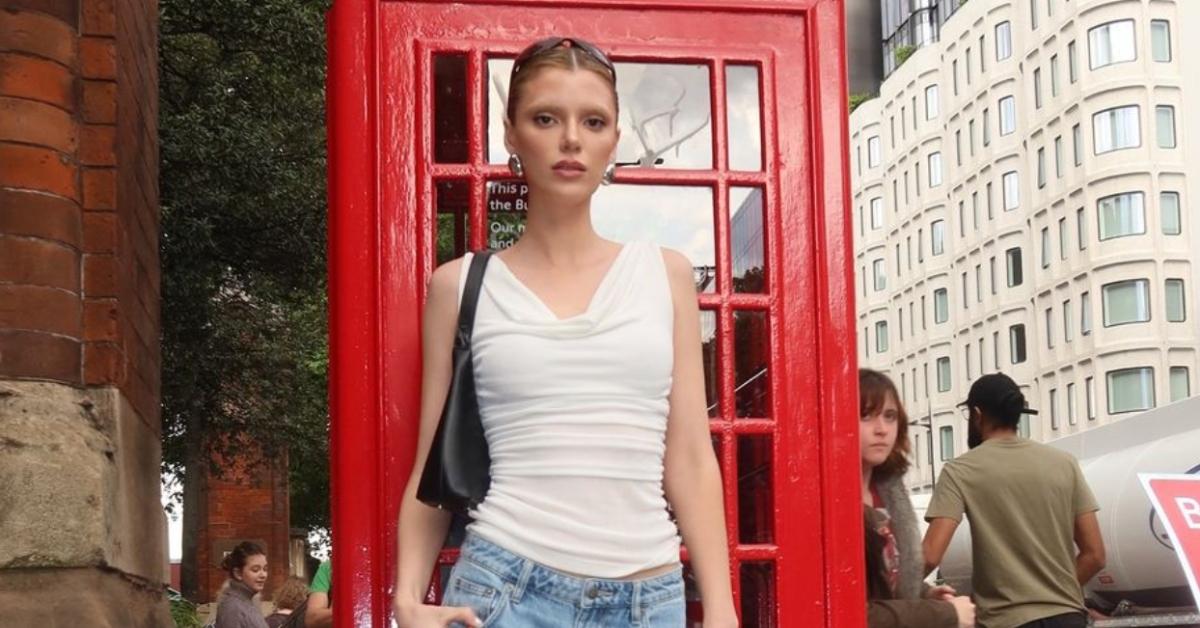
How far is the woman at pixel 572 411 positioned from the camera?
2.36m

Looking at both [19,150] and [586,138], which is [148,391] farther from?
[586,138]

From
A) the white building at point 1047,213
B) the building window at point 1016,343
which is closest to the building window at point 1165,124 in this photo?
the white building at point 1047,213

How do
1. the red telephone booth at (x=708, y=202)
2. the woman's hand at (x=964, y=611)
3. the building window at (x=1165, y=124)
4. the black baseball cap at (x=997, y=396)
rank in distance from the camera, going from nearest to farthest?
1. the red telephone booth at (x=708, y=202)
2. the woman's hand at (x=964, y=611)
3. the black baseball cap at (x=997, y=396)
4. the building window at (x=1165, y=124)

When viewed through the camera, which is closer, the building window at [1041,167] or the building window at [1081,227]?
the building window at [1081,227]

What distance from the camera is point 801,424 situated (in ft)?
12.2

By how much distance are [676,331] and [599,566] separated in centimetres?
39

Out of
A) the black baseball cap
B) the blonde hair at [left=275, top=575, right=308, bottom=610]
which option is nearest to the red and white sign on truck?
the black baseball cap

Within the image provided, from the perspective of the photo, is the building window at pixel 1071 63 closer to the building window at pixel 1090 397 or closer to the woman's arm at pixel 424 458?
the building window at pixel 1090 397

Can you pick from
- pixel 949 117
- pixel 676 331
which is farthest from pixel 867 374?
pixel 949 117

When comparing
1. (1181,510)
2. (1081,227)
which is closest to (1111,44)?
(1081,227)

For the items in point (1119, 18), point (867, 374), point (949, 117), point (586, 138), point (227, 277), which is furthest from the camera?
point (949, 117)

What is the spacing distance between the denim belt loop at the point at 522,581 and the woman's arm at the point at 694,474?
261mm

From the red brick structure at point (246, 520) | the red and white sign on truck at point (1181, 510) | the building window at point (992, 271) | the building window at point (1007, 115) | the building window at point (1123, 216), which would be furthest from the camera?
the building window at point (992, 271)

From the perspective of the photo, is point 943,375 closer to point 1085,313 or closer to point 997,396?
point 1085,313
